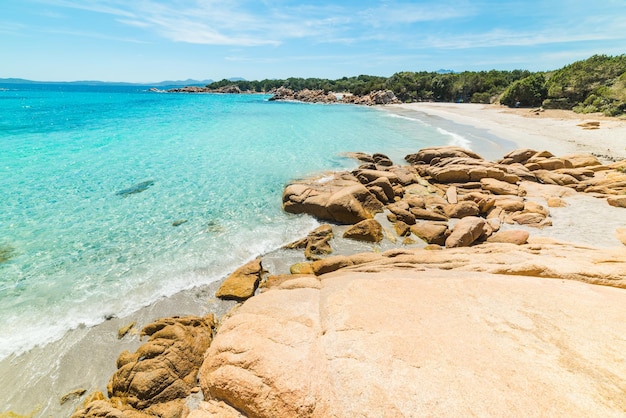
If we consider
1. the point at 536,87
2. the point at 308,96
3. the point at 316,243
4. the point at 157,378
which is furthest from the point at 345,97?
the point at 157,378

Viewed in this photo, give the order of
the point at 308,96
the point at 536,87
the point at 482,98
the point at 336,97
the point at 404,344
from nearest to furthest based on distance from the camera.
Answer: the point at 404,344
the point at 536,87
the point at 482,98
the point at 336,97
the point at 308,96

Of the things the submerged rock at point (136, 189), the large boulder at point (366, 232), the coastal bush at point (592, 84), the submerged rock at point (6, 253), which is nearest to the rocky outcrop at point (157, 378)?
the large boulder at point (366, 232)

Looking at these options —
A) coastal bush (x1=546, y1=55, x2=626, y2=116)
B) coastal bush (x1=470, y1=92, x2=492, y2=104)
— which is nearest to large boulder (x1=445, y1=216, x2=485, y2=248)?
coastal bush (x1=546, y1=55, x2=626, y2=116)

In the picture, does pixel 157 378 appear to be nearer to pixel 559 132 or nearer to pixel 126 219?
pixel 126 219

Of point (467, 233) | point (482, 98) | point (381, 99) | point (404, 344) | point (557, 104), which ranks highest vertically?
point (381, 99)

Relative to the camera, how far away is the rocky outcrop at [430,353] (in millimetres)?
3422

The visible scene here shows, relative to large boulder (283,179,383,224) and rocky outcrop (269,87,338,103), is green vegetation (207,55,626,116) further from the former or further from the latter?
large boulder (283,179,383,224)

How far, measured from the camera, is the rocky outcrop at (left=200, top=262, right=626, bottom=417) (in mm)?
3422

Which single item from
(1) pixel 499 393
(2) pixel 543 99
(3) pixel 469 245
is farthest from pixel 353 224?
(2) pixel 543 99

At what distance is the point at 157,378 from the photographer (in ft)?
17.9

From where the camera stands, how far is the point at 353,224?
42.4 feet

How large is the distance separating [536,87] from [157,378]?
71144 mm

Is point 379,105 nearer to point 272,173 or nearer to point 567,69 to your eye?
point 567,69

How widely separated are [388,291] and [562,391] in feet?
9.38
